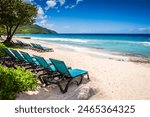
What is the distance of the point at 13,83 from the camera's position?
5.96 m

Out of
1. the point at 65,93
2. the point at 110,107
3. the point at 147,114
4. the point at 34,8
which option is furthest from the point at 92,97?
the point at 34,8

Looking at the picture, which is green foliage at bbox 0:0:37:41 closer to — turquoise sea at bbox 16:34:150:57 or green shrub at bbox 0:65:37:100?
turquoise sea at bbox 16:34:150:57

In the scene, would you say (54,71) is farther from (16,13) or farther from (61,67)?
(16,13)

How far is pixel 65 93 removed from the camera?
6953 millimetres

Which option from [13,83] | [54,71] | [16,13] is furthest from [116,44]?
[13,83]

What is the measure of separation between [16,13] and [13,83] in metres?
18.5

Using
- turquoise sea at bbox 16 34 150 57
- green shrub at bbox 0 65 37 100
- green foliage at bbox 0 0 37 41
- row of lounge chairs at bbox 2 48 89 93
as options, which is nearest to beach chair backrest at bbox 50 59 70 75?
row of lounge chairs at bbox 2 48 89 93

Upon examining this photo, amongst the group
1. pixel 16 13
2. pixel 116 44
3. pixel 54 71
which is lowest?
pixel 116 44

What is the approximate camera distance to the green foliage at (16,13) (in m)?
22.0

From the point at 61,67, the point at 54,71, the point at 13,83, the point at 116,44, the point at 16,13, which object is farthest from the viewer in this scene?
the point at 116,44

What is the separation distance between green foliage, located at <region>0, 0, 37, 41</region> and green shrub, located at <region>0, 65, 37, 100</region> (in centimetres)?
1709

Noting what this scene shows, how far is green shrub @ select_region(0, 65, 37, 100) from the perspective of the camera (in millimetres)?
5775

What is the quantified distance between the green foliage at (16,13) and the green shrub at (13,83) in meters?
17.1

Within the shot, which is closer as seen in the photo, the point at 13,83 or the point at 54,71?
the point at 13,83
